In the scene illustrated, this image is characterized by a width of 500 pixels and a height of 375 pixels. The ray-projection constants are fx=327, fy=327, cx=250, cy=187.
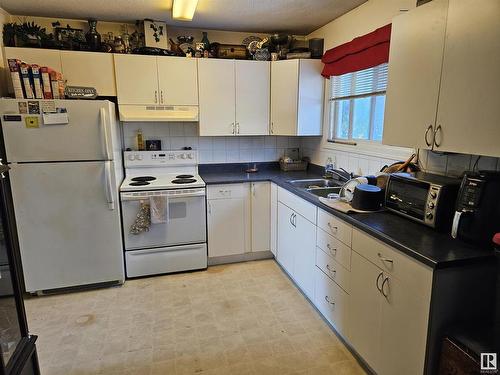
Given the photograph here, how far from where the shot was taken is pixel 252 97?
3.41 m

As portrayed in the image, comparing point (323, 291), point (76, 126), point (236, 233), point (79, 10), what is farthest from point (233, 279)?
point (79, 10)

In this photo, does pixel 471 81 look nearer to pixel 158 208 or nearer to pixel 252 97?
pixel 252 97

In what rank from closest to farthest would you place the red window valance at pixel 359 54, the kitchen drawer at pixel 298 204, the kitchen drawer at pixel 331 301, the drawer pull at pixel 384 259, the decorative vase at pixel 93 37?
the drawer pull at pixel 384 259
the kitchen drawer at pixel 331 301
the red window valance at pixel 359 54
the kitchen drawer at pixel 298 204
the decorative vase at pixel 93 37

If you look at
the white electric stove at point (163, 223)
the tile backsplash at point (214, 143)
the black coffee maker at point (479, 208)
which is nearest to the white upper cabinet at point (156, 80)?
the tile backsplash at point (214, 143)

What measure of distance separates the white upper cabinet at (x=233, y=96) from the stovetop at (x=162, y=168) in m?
0.40

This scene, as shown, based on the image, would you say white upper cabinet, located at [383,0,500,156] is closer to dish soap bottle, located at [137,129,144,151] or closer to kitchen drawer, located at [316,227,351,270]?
kitchen drawer, located at [316,227,351,270]

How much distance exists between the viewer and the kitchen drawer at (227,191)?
3.18 metres

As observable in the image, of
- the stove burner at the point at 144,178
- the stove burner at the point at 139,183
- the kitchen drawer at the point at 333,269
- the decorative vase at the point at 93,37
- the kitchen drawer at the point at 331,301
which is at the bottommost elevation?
the kitchen drawer at the point at 331,301

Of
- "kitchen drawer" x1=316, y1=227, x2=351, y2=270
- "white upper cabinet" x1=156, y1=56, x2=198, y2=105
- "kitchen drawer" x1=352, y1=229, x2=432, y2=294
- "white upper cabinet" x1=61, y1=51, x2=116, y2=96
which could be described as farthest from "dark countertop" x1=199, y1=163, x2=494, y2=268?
"white upper cabinet" x1=61, y1=51, x2=116, y2=96

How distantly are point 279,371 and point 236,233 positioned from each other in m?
1.54

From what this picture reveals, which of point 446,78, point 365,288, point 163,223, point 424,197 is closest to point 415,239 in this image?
point 424,197

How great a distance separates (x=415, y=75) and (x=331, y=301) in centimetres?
152

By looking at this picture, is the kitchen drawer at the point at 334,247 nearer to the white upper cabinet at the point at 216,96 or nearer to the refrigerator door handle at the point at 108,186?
the white upper cabinet at the point at 216,96

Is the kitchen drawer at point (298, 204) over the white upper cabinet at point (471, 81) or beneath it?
beneath
